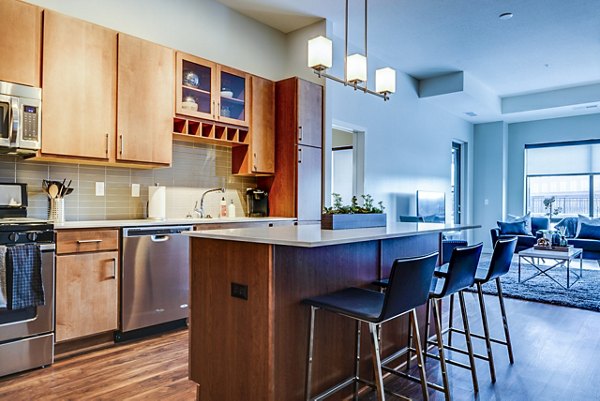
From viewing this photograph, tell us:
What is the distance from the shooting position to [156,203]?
3.64m

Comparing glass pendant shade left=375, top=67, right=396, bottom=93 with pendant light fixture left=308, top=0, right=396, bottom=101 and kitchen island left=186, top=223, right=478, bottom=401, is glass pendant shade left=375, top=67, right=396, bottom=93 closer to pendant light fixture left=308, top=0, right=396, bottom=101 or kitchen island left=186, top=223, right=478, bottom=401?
pendant light fixture left=308, top=0, right=396, bottom=101

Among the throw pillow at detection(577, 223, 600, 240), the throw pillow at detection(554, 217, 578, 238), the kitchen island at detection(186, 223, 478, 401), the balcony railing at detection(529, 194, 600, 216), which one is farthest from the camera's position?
the balcony railing at detection(529, 194, 600, 216)

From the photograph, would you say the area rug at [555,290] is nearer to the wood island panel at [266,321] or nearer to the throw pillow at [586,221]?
the throw pillow at [586,221]

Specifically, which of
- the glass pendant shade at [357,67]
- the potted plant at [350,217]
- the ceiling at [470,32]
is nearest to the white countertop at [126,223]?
the potted plant at [350,217]

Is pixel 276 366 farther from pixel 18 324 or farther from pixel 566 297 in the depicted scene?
pixel 566 297

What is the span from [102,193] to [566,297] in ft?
16.4

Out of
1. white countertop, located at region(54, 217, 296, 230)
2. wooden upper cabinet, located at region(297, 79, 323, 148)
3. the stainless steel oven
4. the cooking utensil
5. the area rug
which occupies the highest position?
wooden upper cabinet, located at region(297, 79, 323, 148)

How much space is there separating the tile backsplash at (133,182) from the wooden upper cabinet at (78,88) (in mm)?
356

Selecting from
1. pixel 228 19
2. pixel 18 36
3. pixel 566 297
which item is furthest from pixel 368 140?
pixel 18 36

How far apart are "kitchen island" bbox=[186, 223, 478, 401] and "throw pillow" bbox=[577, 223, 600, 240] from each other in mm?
6120

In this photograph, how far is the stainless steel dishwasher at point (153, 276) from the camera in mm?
3064

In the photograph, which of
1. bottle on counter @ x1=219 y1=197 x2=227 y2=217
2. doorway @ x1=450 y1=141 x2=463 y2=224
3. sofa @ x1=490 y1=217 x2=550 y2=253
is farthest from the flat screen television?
bottle on counter @ x1=219 y1=197 x2=227 y2=217

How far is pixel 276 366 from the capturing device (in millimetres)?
1855

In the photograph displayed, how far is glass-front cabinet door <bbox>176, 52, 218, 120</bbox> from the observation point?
145 inches
